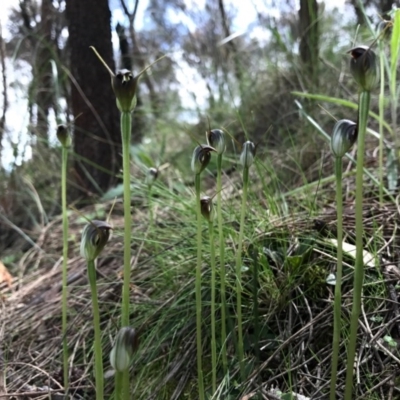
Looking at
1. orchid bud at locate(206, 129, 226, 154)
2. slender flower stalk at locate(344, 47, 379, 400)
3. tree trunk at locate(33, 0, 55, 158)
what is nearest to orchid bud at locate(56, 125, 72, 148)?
orchid bud at locate(206, 129, 226, 154)

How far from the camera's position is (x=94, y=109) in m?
2.56

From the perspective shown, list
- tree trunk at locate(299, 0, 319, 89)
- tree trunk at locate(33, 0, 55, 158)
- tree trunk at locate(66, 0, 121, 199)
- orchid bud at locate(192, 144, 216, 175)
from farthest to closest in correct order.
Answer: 1. tree trunk at locate(33, 0, 55, 158)
2. tree trunk at locate(66, 0, 121, 199)
3. tree trunk at locate(299, 0, 319, 89)
4. orchid bud at locate(192, 144, 216, 175)

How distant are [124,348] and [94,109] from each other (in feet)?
6.86

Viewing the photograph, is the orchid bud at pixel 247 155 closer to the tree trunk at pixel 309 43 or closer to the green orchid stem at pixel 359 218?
the green orchid stem at pixel 359 218

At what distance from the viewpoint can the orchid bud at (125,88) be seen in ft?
2.17

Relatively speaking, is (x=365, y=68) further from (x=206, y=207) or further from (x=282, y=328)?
(x=282, y=328)

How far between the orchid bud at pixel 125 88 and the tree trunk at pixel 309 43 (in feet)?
5.40

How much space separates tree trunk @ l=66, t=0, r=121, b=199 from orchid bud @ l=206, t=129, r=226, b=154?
1708 millimetres

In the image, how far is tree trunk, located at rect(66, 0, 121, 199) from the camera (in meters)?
2.53

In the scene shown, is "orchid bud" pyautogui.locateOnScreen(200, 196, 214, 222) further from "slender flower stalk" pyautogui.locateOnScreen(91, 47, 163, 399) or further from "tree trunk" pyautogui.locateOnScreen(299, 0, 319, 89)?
"tree trunk" pyautogui.locateOnScreen(299, 0, 319, 89)

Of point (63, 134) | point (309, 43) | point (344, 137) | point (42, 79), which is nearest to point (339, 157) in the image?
point (344, 137)

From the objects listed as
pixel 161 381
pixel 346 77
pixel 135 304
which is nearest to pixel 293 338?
pixel 161 381

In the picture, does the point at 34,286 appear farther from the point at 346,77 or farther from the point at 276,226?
the point at 346,77

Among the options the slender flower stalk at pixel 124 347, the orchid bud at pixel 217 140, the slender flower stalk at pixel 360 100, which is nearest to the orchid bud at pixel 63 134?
the orchid bud at pixel 217 140
